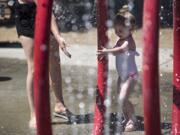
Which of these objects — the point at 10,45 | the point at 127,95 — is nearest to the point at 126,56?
the point at 127,95

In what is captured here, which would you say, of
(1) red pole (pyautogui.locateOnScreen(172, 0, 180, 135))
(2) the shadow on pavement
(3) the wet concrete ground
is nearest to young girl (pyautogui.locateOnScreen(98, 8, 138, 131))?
(3) the wet concrete ground

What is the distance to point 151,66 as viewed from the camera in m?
2.73

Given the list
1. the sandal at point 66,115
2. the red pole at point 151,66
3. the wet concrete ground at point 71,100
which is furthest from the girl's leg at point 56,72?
the red pole at point 151,66

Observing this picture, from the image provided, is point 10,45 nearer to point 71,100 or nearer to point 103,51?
point 71,100

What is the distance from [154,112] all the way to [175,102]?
27.8 inches

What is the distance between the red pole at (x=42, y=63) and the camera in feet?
9.01

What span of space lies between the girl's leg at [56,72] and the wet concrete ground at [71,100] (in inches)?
5.6

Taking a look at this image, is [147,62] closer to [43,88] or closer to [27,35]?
[43,88]

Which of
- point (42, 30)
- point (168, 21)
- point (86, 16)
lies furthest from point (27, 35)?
point (86, 16)

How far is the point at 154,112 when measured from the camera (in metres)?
2.78

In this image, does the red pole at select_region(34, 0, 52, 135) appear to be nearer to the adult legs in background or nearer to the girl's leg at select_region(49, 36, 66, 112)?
the adult legs in background

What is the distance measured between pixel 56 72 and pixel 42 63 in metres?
2.09

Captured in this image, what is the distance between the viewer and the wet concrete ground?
15.3ft

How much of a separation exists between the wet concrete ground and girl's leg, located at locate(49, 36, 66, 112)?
5.6 inches
